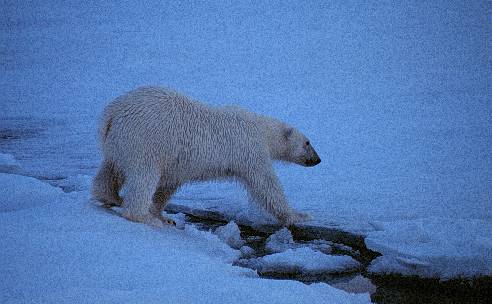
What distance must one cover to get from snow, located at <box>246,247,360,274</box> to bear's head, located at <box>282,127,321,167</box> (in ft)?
5.93

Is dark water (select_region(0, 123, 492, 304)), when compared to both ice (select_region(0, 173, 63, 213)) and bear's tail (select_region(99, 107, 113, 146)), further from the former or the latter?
ice (select_region(0, 173, 63, 213))

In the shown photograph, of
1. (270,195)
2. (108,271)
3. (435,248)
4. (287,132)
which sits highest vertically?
(287,132)

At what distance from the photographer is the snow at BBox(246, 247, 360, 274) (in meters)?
3.68

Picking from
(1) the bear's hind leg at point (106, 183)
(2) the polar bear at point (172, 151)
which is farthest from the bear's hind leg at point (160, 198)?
(1) the bear's hind leg at point (106, 183)

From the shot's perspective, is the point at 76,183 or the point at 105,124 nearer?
the point at 105,124

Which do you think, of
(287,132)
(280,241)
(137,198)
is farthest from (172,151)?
(287,132)

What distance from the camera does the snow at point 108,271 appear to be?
6.85 feet

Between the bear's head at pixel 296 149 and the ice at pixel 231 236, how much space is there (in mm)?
1385

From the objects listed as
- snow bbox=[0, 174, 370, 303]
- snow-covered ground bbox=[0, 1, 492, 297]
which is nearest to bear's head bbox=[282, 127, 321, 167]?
snow-covered ground bbox=[0, 1, 492, 297]

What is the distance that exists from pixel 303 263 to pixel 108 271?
1724 millimetres

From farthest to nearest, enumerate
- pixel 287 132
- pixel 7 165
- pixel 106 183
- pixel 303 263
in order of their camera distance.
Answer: pixel 7 165
pixel 287 132
pixel 106 183
pixel 303 263

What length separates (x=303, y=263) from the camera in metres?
3.70

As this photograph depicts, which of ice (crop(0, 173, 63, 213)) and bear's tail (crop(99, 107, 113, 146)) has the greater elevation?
bear's tail (crop(99, 107, 113, 146))

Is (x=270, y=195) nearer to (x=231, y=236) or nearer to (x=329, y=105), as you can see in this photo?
(x=231, y=236)
